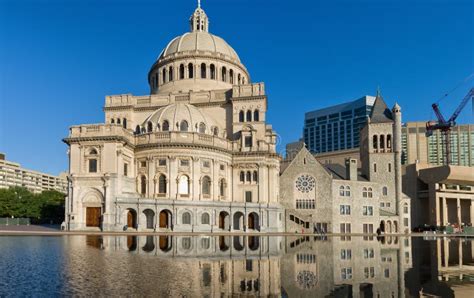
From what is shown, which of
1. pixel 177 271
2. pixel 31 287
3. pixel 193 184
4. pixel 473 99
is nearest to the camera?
pixel 31 287

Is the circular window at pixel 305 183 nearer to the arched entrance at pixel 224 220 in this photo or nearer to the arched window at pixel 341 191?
the arched window at pixel 341 191

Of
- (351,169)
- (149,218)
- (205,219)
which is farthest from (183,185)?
(351,169)

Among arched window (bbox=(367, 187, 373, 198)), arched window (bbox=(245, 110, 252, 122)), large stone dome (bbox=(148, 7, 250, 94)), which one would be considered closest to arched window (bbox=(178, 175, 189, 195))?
arched window (bbox=(245, 110, 252, 122))

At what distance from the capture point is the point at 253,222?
246ft

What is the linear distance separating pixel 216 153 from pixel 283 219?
16.4 meters

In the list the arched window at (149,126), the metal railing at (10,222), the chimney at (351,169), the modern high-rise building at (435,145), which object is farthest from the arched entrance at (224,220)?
the modern high-rise building at (435,145)

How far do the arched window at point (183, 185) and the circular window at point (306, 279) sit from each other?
48.2 meters

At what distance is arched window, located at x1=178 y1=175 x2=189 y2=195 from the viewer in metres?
70.8

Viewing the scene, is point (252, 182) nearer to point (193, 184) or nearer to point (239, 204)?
point (239, 204)

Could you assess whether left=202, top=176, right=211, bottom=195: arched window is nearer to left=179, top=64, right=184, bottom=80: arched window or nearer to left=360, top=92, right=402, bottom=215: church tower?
left=179, top=64, right=184, bottom=80: arched window

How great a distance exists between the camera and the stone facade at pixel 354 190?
79.4 m

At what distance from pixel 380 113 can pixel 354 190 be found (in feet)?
62.3

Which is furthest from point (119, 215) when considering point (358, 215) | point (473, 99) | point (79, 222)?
point (473, 99)

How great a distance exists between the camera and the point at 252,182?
77.2 metres
